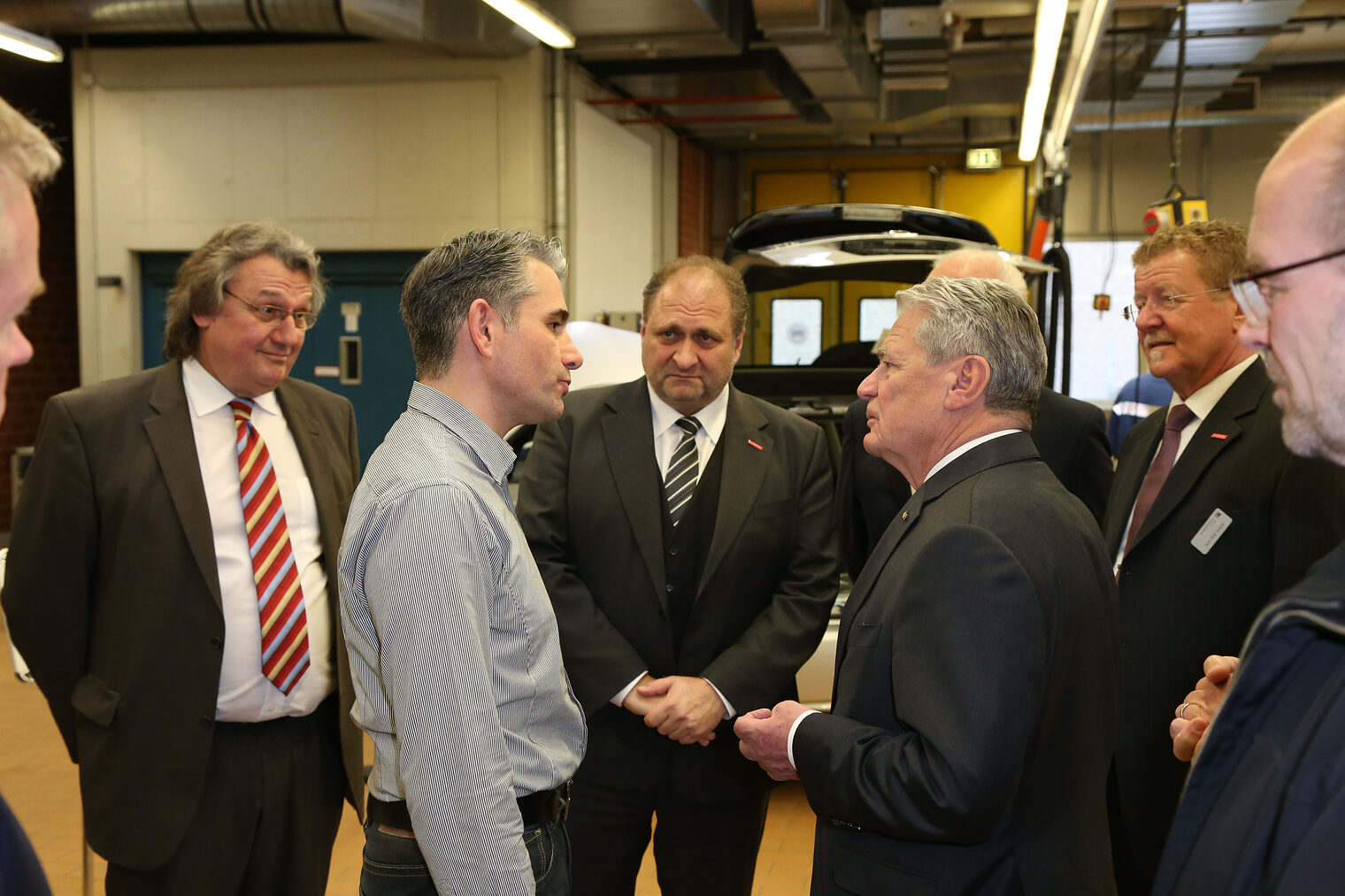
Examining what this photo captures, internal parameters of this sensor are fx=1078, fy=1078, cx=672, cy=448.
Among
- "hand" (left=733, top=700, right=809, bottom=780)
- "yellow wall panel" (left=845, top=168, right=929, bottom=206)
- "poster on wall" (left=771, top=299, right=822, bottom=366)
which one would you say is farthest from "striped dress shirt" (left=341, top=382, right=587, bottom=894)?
"yellow wall panel" (left=845, top=168, right=929, bottom=206)

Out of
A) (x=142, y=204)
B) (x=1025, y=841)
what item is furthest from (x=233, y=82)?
(x=1025, y=841)

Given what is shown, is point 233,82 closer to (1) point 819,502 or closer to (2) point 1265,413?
(1) point 819,502

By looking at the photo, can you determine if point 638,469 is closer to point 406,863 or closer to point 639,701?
point 639,701

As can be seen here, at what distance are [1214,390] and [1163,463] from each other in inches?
8.4

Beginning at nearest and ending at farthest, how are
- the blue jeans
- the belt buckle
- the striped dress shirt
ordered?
the striped dress shirt → the blue jeans → the belt buckle

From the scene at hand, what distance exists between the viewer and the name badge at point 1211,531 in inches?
93.9

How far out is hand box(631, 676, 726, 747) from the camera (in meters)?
2.43

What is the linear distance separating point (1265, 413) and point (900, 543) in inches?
46.5

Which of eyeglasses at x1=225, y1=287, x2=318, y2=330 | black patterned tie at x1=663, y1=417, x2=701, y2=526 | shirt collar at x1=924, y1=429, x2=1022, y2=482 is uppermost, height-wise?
eyeglasses at x1=225, y1=287, x2=318, y2=330

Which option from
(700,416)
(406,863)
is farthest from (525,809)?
(700,416)

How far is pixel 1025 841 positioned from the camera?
1649 mm

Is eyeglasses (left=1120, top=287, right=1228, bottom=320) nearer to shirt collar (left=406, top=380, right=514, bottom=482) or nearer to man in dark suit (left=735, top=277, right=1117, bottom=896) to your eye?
man in dark suit (left=735, top=277, right=1117, bottom=896)

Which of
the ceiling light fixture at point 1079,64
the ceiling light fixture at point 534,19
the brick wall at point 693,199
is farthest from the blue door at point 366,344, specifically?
the ceiling light fixture at point 1079,64

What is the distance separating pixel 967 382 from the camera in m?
1.81
